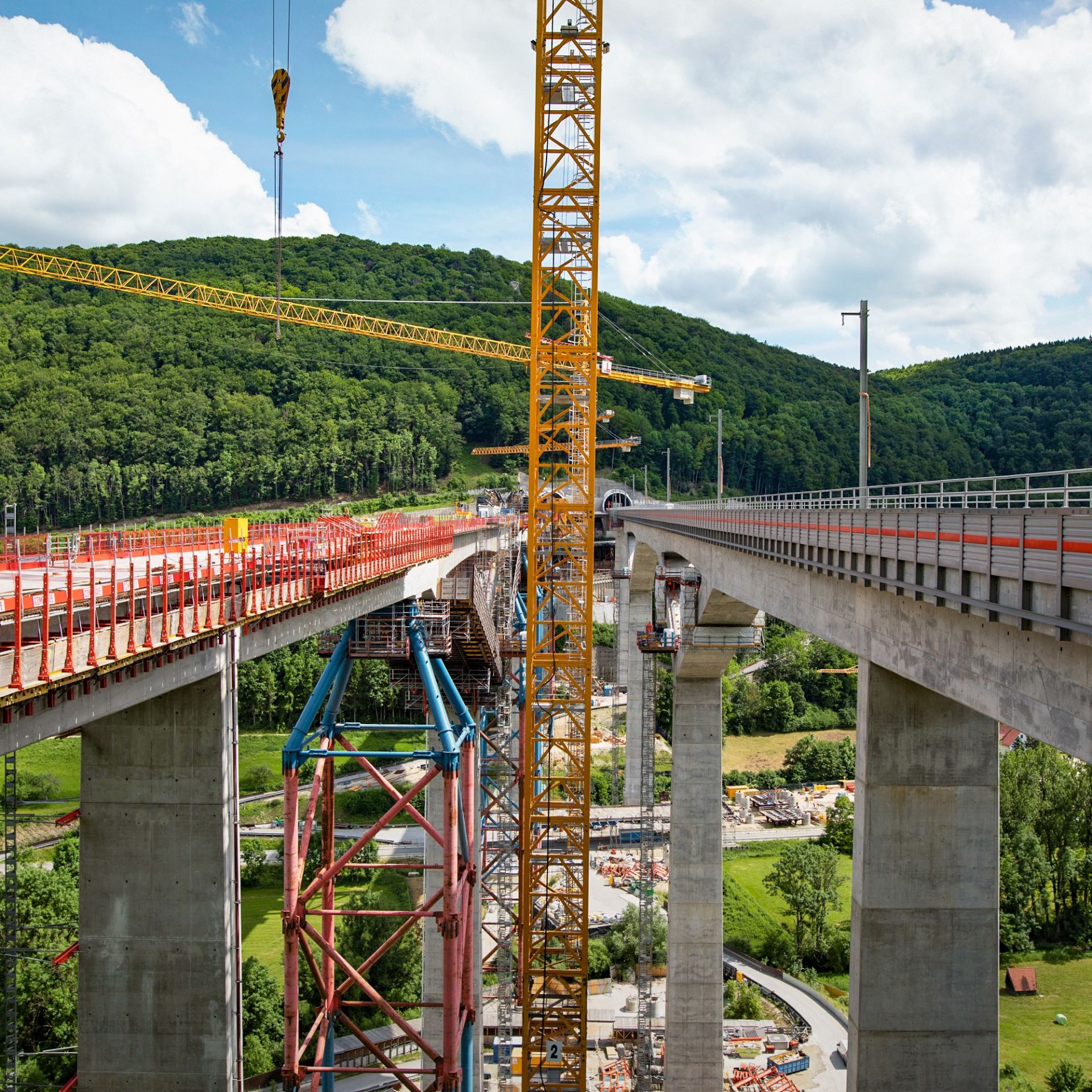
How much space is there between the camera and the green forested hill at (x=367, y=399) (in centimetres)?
11044

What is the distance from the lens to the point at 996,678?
39.6 feet

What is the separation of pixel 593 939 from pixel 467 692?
21997 mm

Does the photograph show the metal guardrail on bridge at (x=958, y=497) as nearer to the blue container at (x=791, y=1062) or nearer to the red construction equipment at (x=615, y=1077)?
the blue container at (x=791, y=1062)

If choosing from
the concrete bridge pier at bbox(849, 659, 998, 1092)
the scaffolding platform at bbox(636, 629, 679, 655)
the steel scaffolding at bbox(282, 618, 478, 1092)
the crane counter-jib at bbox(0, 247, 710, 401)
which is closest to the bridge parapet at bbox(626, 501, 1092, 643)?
the concrete bridge pier at bbox(849, 659, 998, 1092)

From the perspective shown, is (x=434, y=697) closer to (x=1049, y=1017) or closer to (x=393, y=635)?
(x=393, y=635)

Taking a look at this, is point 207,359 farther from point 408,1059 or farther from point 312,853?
point 408,1059

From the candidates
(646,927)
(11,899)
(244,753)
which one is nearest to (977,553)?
(11,899)

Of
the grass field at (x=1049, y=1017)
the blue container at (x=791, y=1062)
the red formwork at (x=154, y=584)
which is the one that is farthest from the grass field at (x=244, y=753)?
the red formwork at (x=154, y=584)

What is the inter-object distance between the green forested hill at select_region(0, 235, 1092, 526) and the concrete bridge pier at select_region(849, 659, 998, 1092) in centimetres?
7041

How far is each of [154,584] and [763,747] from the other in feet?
267

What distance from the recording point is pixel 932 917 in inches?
659

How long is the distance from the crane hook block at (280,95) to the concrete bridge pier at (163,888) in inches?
1005

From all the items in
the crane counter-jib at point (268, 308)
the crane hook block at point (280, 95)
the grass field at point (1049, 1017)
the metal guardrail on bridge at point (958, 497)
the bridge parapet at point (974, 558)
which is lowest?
the grass field at point (1049, 1017)

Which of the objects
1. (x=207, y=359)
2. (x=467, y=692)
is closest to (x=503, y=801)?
(x=467, y=692)
